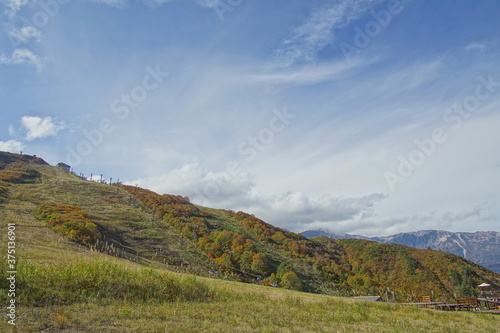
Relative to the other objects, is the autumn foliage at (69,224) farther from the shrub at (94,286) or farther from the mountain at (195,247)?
the shrub at (94,286)

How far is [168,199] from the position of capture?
6353cm

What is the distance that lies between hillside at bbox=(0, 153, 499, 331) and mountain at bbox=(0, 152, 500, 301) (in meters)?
0.17

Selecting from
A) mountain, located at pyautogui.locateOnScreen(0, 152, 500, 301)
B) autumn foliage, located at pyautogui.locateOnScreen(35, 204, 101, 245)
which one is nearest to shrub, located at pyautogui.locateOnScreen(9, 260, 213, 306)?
mountain, located at pyautogui.locateOnScreen(0, 152, 500, 301)

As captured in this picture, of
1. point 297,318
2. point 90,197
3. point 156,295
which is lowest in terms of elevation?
point 297,318

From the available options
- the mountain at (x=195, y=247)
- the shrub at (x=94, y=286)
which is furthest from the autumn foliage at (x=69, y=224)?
the shrub at (x=94, y=286)

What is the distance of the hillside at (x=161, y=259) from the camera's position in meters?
9.62

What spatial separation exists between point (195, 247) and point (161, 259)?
1072 cm

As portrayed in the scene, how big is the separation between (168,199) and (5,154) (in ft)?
243

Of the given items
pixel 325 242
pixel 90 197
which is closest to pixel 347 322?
pixel 90 197

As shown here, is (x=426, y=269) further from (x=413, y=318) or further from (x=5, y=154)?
(x=5, y=154)

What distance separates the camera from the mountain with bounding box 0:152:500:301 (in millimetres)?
24281

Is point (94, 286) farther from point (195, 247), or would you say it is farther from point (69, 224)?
point (195, 247)

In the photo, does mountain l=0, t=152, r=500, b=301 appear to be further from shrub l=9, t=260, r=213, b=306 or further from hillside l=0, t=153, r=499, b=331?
shrub l=9, t=260, r=213, b=306

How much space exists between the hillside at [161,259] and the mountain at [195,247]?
0.17 meters
